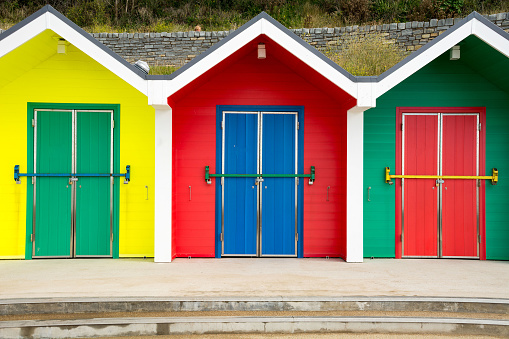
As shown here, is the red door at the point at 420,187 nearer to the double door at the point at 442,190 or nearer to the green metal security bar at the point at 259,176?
the double door at the point at 442,190

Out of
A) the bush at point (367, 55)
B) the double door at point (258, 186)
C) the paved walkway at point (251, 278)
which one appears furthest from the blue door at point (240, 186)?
the bush at point (367, 55)

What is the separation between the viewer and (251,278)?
17.9 feet

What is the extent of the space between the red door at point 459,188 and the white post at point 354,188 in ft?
4.64

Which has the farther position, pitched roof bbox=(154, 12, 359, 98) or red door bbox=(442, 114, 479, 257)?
red door bbox=(442, 114, 479, 257)

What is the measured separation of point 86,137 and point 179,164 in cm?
146

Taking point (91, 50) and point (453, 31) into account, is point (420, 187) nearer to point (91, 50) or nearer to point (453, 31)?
point (453, 31)

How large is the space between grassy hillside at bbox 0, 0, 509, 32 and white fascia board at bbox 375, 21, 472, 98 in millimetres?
10239

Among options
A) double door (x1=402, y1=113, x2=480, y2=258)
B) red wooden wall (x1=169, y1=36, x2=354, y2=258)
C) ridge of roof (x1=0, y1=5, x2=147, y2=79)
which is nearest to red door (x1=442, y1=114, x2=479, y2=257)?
double door (x1=402, y1=113, x2=480, y2=258)

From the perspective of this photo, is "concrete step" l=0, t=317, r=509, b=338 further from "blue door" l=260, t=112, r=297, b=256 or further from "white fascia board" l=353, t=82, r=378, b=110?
"white fascia board" l=353, t=82, r=378, b=110

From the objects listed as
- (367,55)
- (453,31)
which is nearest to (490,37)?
(453,31)

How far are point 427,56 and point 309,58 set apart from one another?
60.9 inches

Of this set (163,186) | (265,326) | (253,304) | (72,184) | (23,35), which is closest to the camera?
(265,326)

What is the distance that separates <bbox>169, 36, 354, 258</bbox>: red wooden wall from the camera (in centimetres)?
688

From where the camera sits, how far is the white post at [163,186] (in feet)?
21.1
